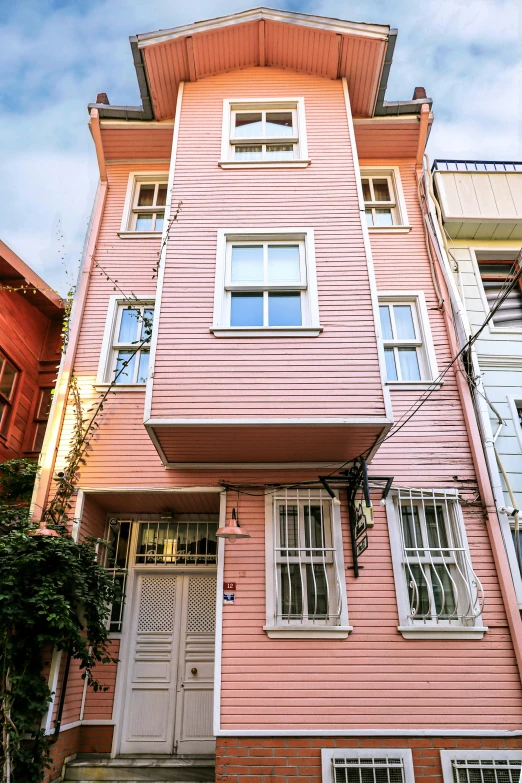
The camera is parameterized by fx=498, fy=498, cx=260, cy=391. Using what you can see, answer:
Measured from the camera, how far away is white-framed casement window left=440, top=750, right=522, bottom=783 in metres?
5.68

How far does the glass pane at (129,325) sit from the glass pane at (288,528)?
3876 mm

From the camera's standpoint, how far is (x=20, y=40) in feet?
74.3

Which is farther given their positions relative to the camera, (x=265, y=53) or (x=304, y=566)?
(x=265, y=53)

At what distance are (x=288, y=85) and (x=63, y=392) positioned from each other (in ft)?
23.3

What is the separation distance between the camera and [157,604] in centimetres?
752

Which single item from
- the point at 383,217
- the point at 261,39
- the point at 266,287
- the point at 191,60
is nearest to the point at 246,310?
the point at 266,287

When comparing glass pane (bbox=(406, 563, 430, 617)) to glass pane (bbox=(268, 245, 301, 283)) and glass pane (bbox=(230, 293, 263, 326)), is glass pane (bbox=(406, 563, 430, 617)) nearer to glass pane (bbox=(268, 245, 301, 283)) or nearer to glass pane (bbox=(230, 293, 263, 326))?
glass pane (bbox=(230, 293, 263, 326))

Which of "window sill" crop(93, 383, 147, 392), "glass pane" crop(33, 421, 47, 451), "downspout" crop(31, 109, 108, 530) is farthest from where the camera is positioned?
"glass pane" crop(33, 421, 47, 451)

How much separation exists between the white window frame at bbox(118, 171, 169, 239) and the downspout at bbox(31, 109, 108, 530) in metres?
0.46

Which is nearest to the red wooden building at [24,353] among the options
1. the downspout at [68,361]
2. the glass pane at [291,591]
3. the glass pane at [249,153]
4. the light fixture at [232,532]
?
the downspout at [68,361]

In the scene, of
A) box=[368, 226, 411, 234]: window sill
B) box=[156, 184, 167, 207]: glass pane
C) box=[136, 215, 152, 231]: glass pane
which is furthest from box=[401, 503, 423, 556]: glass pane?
box=[156, 184, 167, 207]: glass pane

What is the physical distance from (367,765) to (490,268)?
27.0 ft

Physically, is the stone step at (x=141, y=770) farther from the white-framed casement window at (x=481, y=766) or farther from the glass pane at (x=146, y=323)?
the glass pane at (x=146, y=323)

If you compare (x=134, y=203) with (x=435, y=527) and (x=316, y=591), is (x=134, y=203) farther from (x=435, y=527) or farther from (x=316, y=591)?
(x=435, y=527)
